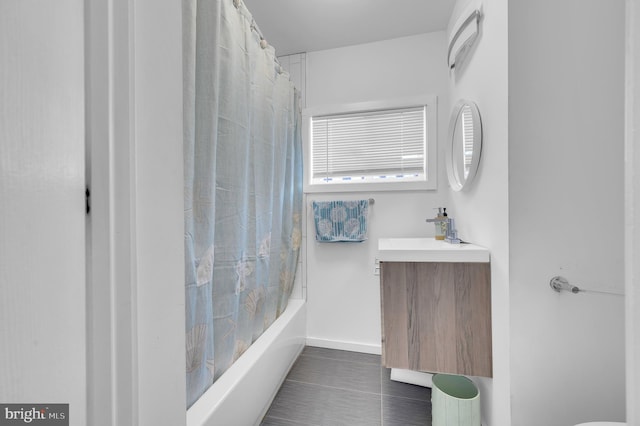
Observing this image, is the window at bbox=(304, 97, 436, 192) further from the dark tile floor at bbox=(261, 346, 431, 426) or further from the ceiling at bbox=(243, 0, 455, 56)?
the dark tile floor at bbox=(261, 346, 431, 426)

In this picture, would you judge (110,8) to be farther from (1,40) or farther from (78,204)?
(78,204)

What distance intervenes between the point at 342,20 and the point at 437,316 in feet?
6.11

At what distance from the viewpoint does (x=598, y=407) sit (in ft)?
2.93

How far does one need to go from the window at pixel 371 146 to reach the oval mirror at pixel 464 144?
26cm

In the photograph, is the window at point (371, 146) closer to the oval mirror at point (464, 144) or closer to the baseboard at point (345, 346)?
the oval mirror at point (464, 144)

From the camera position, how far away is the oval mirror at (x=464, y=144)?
3.85ft

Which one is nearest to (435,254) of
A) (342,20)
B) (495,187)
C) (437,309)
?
(437,309)

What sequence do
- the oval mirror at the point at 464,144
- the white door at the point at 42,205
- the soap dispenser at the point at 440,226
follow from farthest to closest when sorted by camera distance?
the soap dispenser at the point at 440,226
the oval mirror at the point at 464,144
the white door at the point at 42,205

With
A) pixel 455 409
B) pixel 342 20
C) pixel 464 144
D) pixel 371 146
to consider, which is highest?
pixel 342 20

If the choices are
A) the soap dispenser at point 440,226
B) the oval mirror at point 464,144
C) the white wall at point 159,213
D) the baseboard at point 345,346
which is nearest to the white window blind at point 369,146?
the oval mirror at point 464,144

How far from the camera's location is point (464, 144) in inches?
53.6

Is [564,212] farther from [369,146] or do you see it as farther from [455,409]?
[369,146]

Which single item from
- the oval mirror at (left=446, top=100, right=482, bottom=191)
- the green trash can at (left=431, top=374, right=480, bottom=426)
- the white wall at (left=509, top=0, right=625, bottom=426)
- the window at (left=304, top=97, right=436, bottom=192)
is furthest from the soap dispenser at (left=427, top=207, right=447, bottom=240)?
the green trash can at (left=431, top=374, right=480, bottom=426)

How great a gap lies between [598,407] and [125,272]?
153cm
